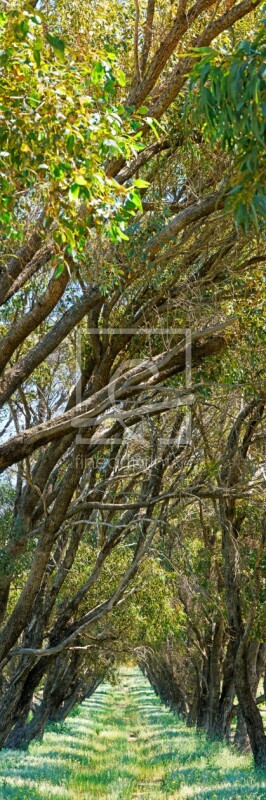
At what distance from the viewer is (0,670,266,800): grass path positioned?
656 inches

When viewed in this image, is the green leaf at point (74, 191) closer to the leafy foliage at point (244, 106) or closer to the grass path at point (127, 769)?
the leafy foliage at point (244, 106)

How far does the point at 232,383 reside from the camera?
1277cm

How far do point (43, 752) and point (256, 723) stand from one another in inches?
430

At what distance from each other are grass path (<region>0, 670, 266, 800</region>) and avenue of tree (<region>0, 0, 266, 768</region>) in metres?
1.39

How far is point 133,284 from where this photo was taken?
12.1 meters

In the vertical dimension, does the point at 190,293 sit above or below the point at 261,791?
above

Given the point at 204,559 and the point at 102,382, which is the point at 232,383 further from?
the point at 204,559

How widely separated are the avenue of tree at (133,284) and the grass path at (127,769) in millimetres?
1394

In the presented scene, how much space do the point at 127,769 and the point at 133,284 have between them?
622 inches

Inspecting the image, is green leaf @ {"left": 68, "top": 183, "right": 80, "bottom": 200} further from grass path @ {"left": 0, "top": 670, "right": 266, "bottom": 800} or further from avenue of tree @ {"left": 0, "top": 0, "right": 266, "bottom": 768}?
grass path @ {"left": 0, "top": 670, "right": 266, "bottom": 800}

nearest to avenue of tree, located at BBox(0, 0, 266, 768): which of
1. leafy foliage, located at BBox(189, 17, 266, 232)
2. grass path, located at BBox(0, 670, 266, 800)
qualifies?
leafy foliage, located at BBox(189, 17, 266, 232)

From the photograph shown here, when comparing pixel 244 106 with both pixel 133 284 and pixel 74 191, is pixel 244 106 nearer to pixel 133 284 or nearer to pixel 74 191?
pixel 74 191

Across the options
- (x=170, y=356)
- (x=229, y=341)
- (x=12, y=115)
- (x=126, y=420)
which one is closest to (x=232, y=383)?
(x=229, y=341)

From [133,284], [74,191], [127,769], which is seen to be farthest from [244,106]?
Result: [127,769]
